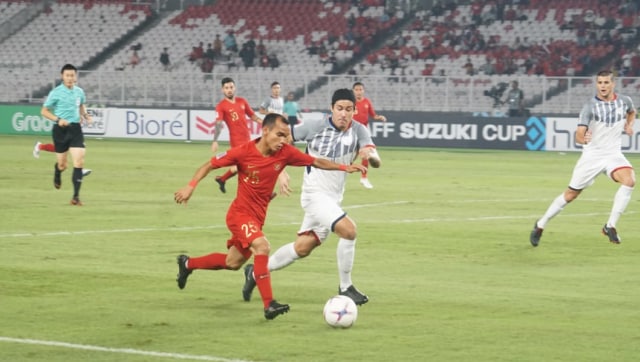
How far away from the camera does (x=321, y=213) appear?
11273mm

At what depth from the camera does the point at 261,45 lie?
5294cm

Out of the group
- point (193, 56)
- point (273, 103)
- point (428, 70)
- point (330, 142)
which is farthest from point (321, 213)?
point (193, 56)

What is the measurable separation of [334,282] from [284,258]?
3.98 ft

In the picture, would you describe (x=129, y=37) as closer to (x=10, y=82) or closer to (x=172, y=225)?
(x=10, y=82)

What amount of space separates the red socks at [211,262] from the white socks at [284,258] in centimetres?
65

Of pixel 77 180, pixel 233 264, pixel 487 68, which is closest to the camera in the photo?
pixel 233 264

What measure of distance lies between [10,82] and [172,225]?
110 feet

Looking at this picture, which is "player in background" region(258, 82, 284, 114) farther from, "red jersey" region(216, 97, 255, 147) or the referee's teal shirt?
the referee's teal shirt

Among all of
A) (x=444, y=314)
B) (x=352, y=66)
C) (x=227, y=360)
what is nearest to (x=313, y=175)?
(x=444, y=314)

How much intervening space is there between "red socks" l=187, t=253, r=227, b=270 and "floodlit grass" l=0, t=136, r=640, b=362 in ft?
1.13

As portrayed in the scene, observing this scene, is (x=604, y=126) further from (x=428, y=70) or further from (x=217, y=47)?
(x=217, y=47)

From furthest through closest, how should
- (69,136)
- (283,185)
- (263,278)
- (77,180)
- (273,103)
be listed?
(273,103)
(69,136)
(77,180)
(283,185)
(263,278)

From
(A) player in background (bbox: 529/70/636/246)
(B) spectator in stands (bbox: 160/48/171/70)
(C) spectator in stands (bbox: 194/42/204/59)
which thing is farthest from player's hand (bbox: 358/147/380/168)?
(C) spectator in stands (bbox: 194/42/204/59)

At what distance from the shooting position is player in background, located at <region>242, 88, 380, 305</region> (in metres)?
11.3
